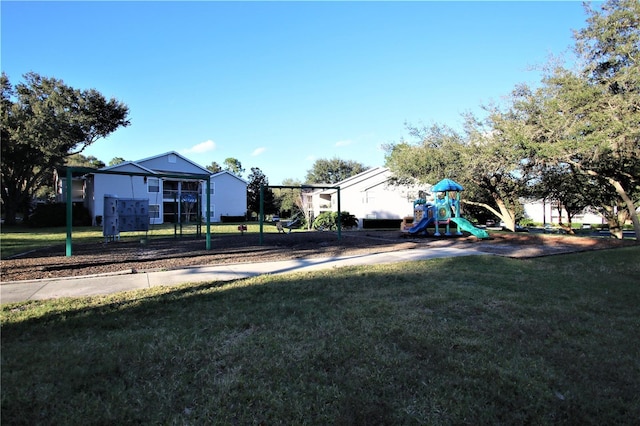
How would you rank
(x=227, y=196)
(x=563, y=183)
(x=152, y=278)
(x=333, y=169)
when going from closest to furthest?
(x=152, y=278)
(x=563, y=183)
(x=227, y=196)
(x=333, y=169)

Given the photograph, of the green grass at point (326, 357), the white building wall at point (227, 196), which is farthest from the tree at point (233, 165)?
the green grass at point (326, 357)

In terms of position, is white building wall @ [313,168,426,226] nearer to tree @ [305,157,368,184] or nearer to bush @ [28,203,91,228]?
bush @ [28,203,91,228]

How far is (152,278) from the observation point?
270 inches

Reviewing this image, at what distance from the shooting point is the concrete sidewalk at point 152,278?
18.9 feet

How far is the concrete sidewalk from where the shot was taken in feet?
18.9

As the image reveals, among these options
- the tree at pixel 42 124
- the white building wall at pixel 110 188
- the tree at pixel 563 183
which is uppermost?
the tree at pixel 42 124

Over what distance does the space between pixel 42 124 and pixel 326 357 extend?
32320mm

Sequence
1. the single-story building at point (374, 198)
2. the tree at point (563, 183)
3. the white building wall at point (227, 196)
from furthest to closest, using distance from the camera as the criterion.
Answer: the white building wall at point (227, 196) → the single-story building at point (374, 198) → the tree at point (563, 183)

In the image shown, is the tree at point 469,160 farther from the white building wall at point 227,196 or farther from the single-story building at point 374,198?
the white building wall at point 227,196

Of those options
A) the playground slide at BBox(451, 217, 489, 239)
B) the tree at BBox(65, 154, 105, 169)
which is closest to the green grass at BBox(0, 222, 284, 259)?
the playground slide at BBox(451, 217, 489, 239)

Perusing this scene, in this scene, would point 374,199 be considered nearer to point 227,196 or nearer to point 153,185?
point 227,196

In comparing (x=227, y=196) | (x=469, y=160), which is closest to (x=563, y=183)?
(x=469, y=160)

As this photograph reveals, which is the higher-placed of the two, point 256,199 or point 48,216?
point 256,199

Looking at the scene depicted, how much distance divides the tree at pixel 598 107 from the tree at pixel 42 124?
3121cm
